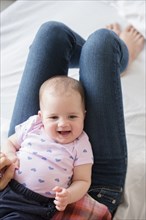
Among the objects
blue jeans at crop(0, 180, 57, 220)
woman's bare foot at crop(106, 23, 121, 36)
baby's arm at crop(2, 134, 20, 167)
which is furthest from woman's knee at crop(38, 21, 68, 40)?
woman's bare foot at crop(106, 23, 121, 36)

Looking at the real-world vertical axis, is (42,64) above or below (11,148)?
above

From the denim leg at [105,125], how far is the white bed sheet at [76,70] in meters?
0.09

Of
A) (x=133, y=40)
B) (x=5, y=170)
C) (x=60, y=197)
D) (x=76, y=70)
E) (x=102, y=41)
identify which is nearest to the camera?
(x=60, y=197)

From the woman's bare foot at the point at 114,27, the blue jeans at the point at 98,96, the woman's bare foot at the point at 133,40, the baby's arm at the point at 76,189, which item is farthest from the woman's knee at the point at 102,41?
the woman's bare foot at the point at 114,27

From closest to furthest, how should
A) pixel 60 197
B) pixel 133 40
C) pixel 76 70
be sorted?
1. pixel 60 197
2. pixel 76 70
3. pixel 133 40

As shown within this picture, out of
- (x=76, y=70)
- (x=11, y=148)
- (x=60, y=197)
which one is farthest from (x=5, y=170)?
(x=76, y=70)

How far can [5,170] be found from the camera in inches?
35.3

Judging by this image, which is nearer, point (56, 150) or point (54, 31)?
point (56, 150)

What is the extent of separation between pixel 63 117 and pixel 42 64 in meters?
0.19

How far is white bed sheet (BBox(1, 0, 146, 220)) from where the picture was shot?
107 cm

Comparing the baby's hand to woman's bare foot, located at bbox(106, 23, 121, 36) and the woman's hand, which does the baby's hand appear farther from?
woman's bare foot, located at bbox(106, 23, 121, 36)

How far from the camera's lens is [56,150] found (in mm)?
918

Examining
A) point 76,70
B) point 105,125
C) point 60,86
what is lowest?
point 76,70

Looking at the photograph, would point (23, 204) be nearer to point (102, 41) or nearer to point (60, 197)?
point (60, 197)
